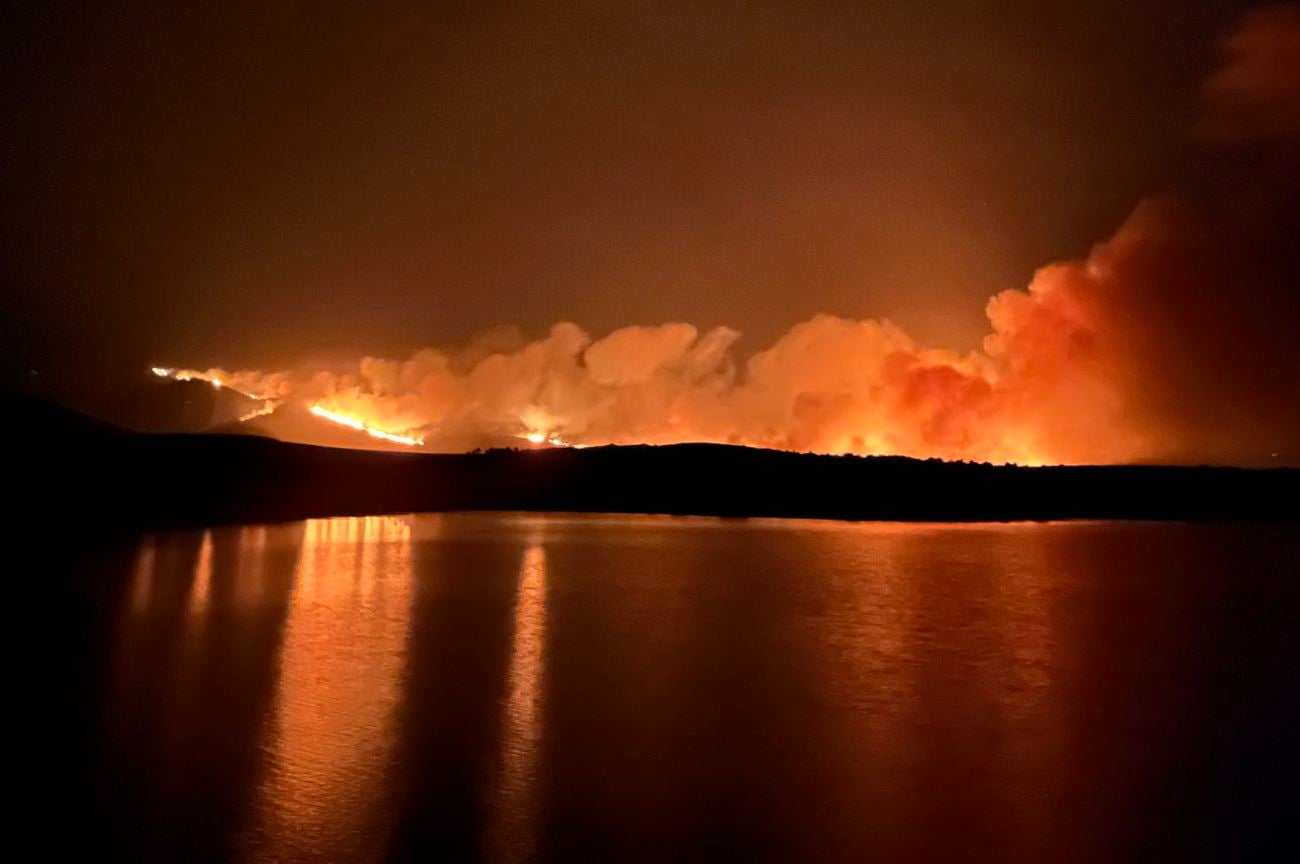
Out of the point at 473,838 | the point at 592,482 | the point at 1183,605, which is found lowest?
the point at 473,838

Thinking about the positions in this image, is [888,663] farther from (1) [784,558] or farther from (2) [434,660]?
(1) [784,558]

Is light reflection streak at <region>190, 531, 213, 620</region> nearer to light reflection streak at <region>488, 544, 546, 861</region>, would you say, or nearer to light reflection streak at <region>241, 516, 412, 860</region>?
light reflection streak at <region>241, 516, 412, 860</region>

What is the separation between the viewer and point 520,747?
253 inches

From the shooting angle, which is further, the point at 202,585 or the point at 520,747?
the point at 202,585

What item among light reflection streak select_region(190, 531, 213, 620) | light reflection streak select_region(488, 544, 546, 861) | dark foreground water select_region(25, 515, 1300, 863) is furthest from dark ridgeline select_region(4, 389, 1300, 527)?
light reflection streak select_region(488, 544, 546, 861)

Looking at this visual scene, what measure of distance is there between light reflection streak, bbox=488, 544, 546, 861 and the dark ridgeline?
2159 cm

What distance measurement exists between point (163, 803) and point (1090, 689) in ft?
22.1

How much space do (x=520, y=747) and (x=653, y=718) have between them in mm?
1168

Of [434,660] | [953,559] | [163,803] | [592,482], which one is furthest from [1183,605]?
[592,482]

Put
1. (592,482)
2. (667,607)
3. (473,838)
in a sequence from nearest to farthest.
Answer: (473,838) → (667,607) → (592,482)

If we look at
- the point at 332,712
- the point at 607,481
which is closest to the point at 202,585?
the point at 332,712

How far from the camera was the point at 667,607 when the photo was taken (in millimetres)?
12516

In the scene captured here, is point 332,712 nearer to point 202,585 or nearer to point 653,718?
point 653,718

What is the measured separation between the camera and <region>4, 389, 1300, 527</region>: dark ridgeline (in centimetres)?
3341
